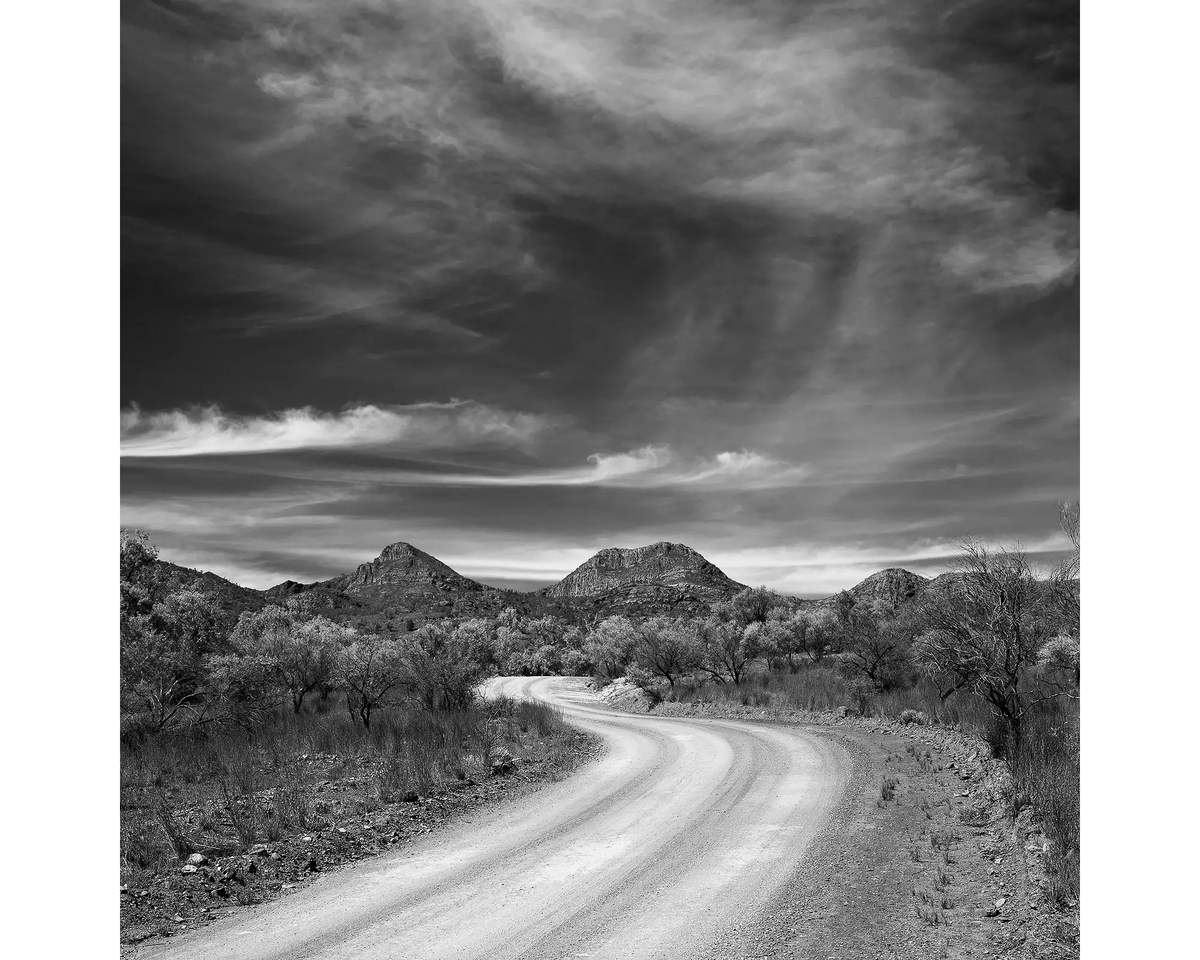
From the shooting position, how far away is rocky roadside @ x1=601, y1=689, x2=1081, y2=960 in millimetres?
7594

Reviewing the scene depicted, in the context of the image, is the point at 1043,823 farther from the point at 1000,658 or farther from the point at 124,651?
the point at 124,651

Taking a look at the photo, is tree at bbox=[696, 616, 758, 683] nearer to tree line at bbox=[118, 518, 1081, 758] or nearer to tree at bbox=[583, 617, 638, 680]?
tree line at bbox=[118, 518, 1081, 758]

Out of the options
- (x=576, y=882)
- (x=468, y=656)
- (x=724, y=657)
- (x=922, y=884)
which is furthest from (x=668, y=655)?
(x=922, y=884)

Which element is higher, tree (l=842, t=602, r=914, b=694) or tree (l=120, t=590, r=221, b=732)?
tree (l=120, t=590, r=221, b=732)

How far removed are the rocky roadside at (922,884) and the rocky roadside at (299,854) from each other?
581 centimetres

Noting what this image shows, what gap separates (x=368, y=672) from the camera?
26.0 meters

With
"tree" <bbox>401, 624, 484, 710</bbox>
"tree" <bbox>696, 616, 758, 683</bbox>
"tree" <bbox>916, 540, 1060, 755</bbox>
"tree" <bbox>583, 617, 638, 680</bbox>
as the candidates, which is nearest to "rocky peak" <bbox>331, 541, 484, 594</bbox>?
"tree" <bbox>583, 617, 638, 680</bbox>

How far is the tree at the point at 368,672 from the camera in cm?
2588

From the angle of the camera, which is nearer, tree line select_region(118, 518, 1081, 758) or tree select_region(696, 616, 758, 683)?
tree line select_region(118, 518, 1081, 758)

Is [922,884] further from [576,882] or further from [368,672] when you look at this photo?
[368,672]

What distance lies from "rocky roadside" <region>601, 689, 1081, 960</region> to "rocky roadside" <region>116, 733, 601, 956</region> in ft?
19.1

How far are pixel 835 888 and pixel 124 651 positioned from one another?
63.7 feet

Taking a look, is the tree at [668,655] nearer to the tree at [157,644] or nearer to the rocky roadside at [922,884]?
the tree at [157,644]
